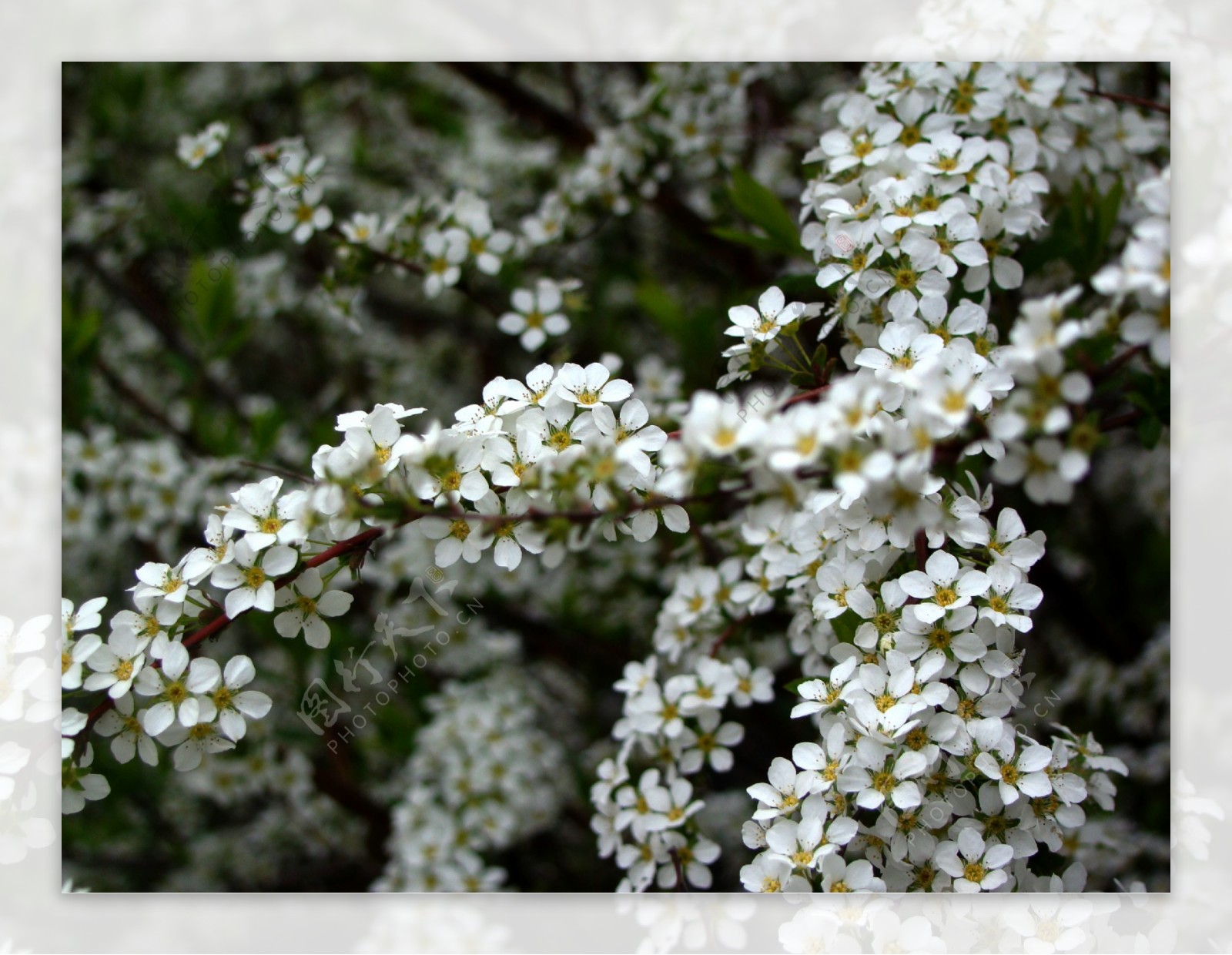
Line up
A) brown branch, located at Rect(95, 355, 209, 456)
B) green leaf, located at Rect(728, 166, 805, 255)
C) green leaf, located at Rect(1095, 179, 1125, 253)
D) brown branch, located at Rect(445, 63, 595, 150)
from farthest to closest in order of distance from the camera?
brown branch, located at Rect(95, 355, 209, 456), brown branch, located at Rect(445, 63, 595, 150), green leaf, located at Rect(728, 166, 805, 255), green leaf, located at Rect(1095, 179, 1125, 253)

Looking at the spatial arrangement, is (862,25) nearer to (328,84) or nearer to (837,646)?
(837,646)

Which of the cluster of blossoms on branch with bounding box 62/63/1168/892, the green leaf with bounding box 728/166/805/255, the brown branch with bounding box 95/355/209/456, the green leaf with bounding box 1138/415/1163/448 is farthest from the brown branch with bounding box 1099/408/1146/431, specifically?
the brown branch with bounding box 95/355/209/456

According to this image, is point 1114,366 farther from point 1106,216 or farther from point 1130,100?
point 1130,100

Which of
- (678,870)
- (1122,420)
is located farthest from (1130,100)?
(678,870)

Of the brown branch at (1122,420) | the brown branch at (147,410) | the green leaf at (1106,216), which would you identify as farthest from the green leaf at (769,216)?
the brown branch at (147,410)

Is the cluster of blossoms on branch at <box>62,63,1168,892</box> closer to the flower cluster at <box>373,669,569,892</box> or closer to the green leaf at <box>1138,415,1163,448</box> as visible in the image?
the green leaf at <box>1138,415,1163,448</box>

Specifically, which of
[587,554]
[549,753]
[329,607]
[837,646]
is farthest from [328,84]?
[837,646]

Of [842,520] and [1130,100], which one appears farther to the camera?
[1130,100]

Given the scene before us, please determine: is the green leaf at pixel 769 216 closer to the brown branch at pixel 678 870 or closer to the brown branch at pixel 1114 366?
the brown branch at pixel 1114 366
